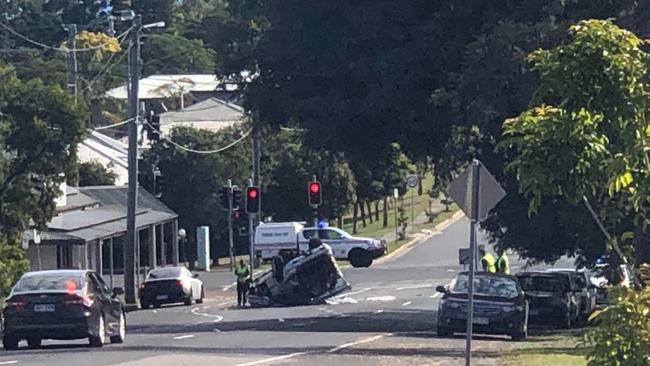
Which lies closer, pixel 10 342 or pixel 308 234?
pixel 10 342

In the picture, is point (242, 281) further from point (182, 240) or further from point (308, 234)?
point (182, 240)

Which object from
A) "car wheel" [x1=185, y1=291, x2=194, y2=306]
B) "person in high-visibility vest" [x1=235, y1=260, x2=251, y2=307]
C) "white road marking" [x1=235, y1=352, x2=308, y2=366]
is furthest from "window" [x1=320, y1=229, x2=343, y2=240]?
"white road marking" [x1=235, y1=352, x2=308, y2=366]

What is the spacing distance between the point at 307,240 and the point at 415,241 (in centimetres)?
1893

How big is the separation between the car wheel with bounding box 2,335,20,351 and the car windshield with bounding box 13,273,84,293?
0.88 m

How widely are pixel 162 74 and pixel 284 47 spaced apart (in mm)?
95483

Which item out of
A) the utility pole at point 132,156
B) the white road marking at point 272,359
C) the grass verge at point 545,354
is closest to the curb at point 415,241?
the utility pole at point 132,156

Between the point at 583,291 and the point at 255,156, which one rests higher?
the point at 255,156

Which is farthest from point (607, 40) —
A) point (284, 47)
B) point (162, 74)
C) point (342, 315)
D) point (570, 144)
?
point (162, 74)

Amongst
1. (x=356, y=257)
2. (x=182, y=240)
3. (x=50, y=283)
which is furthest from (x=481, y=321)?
(x=182, y=240)

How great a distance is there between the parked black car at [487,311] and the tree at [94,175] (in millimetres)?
52664

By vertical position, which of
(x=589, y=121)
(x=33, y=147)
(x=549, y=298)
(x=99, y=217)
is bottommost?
(x=549, y=298)

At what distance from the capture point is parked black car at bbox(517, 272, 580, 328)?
37.9m

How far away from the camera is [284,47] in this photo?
35.1 meters

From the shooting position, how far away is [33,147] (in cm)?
4694
